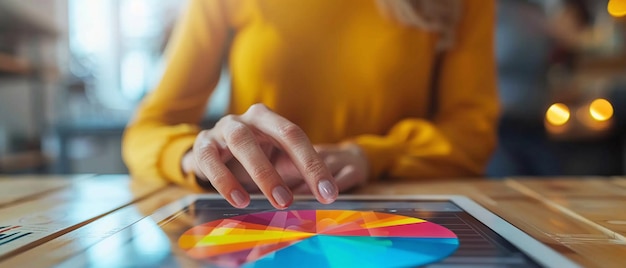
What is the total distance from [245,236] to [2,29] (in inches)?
75.7

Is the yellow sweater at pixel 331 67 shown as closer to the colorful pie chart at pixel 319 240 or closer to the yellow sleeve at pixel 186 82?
the yellow sleeve at pixel 186 82

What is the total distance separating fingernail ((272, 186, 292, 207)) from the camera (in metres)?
0.41

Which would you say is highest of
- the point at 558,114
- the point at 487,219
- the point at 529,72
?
the point at 529,72

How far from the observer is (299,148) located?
439 millimetres

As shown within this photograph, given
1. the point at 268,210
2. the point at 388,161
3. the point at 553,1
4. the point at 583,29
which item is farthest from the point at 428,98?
the point at 583,29

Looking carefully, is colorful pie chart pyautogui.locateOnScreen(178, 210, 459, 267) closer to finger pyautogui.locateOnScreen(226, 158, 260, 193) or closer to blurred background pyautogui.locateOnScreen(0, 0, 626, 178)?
finger pyautogui.locateOnScreen(226, 158, 260, 193)

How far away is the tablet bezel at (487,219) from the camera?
0.28m

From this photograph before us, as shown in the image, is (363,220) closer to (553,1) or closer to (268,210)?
(268,210)

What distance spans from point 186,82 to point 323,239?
59 cm

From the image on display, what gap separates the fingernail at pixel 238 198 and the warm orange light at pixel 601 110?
4.94 ft

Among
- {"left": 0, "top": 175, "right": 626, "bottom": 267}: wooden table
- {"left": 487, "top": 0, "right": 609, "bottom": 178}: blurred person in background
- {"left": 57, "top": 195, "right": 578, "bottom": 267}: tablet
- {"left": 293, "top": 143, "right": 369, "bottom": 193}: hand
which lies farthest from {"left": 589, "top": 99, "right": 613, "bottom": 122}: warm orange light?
{"left": 57, "top": 195, "right": 578, "bottom": 267}: tablet

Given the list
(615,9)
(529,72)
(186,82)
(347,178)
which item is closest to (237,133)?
(347,178)

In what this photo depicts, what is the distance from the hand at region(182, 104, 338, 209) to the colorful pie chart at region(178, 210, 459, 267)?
2 centimetres

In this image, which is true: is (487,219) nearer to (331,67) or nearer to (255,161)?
(255,161)
